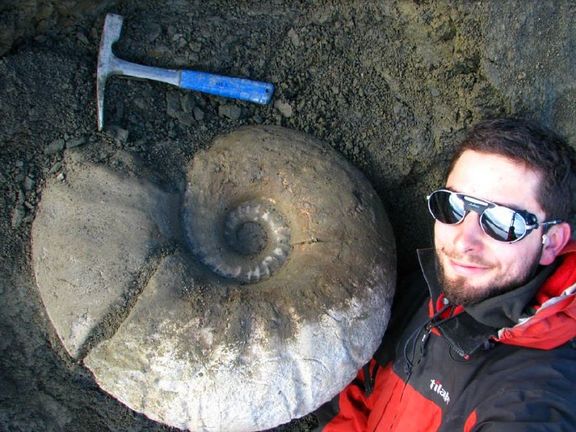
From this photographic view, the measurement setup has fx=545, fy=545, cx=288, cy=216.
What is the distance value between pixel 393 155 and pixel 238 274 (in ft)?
3.24

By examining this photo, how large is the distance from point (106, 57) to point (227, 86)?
0.53 metres

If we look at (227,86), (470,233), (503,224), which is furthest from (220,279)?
(503,224)

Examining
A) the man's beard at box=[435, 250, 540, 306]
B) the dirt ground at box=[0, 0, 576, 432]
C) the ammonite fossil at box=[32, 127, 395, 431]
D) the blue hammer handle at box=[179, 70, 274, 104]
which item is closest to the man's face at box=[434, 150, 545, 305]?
the man's beard at box=[435, 250, 540, 306]

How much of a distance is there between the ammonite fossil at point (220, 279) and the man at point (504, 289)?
34 cm

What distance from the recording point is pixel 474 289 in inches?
77.4

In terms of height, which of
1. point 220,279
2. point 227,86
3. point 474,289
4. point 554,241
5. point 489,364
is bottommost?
point 220,279

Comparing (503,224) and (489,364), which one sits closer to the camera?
(503,224)

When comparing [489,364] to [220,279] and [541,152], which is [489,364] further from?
[220,279]

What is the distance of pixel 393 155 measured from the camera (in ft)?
8.77

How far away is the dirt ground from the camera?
2287 millimetres

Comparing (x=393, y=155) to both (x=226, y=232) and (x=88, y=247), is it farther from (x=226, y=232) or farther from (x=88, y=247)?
(x=88, y=247)

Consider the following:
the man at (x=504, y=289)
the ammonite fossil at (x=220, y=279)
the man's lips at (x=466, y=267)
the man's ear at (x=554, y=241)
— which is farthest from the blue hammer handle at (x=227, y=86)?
the man's ear at (x=554, y=241)

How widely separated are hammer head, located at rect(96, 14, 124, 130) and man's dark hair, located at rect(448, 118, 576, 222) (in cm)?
151

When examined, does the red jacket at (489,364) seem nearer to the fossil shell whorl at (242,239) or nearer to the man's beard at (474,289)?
the man's beard at (474,289)
